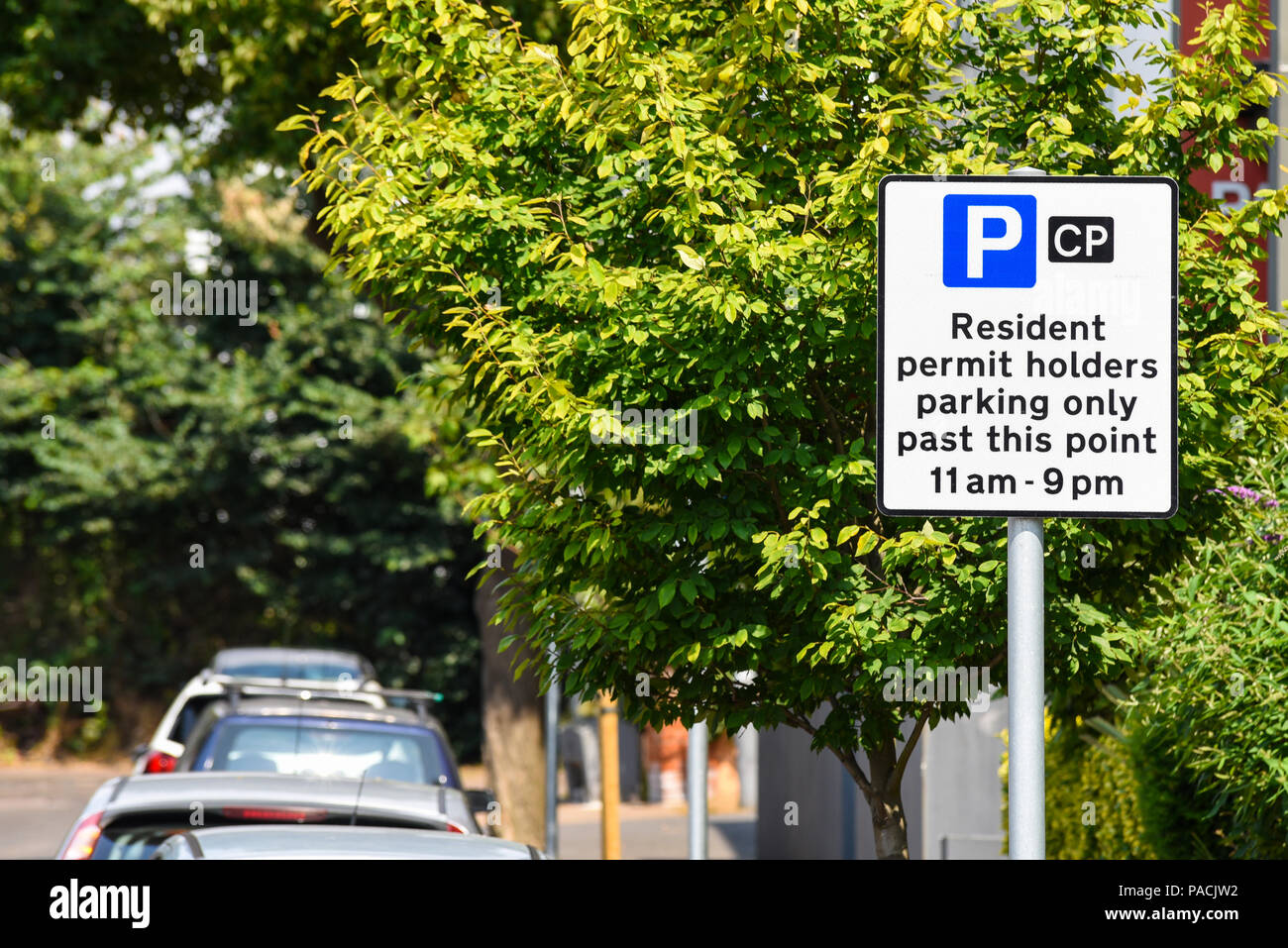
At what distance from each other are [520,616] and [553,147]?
1.72 m

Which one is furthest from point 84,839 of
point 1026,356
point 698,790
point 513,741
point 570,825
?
point 570,825

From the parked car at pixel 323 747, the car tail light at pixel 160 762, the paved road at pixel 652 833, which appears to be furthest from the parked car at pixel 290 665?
the parked car at pixel 323 747

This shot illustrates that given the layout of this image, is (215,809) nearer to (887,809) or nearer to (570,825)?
(887,809)

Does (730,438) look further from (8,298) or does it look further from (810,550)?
(8,298)

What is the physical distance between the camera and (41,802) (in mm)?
23953

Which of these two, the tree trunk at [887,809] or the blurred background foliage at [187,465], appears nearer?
the tree trunk at [887,809]

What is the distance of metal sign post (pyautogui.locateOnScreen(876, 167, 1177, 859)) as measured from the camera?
3682 millimetres

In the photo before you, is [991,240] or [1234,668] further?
[1234,668]

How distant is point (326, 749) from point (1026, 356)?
22.9ft

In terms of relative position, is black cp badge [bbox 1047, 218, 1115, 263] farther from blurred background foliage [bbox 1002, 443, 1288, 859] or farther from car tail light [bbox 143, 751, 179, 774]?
car tail light [bbox 143, 751, 179, 774]

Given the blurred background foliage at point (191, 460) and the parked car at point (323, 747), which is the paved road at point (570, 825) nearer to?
the blurred background foliage at point (191, 460)

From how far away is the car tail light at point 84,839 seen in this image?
19.2 feet
